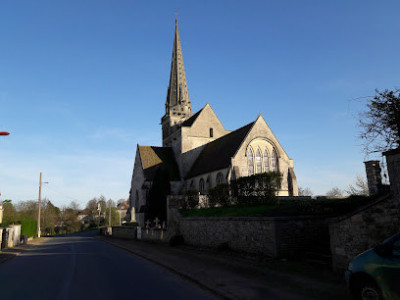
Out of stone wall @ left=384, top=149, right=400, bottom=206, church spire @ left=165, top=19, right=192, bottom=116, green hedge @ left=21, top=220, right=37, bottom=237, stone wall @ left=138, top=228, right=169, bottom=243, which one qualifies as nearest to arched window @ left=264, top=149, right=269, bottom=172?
stone wall @ left=138, top=228, right=169, bottom=243

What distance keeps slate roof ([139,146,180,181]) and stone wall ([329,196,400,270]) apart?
3369 centimetres

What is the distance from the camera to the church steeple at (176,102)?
5520 cm

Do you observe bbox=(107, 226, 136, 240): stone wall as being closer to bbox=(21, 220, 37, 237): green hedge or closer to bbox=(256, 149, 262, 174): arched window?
bbox=(21, 220, 37, 237): green hedge

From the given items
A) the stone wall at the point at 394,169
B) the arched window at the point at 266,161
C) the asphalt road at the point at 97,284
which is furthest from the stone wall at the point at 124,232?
the stone wall at the point at 394,169

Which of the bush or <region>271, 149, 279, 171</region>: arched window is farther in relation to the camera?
<region>271, 149, 279, 171</region>: arched window

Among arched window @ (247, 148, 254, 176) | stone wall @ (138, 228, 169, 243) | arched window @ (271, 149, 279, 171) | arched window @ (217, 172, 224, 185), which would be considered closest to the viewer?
stone wall @ (138, 228, 169, 243)

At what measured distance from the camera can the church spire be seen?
2197 inches

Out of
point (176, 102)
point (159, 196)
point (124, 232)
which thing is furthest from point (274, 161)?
point (176, 102)

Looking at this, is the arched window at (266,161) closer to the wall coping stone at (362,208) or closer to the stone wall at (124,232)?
the stone wall at (124,232)

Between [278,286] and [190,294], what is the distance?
2348mm

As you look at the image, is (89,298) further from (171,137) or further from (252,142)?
(171,137)

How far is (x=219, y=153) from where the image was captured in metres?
35.5

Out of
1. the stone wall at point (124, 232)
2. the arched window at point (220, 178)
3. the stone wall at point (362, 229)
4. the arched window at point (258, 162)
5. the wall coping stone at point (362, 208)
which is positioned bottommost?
the stone wall at point (124, 232)

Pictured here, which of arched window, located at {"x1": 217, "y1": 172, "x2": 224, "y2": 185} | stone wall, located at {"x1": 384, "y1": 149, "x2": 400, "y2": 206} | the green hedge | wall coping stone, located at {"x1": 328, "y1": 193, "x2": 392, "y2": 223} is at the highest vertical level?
arched window, located at {"x1": 217, "y1": 172, "x2": 224, "y2": 185}
